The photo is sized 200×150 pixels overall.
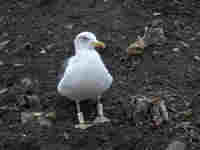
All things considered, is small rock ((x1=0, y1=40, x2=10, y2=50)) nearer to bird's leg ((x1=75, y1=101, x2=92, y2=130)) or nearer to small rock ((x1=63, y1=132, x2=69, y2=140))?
bird's leg ((x1=75, y1=101, x2=92, y2=130))

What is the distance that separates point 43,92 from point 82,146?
1565 millimetres

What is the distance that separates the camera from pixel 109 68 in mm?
6340

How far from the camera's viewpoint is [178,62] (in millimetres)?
6250

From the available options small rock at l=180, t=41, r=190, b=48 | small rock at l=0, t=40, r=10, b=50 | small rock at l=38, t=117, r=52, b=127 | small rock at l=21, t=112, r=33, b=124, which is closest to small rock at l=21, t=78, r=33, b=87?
small rock at l=21, t=112, r=33, b=124

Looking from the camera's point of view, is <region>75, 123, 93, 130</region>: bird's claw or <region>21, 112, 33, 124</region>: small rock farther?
<region>21, 112, 33, 124</region>: small rock

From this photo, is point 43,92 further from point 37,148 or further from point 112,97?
point 37,148

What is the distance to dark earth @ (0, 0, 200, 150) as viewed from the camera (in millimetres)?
4637

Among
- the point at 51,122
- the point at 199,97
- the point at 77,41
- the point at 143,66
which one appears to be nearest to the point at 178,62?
the point at 143,66

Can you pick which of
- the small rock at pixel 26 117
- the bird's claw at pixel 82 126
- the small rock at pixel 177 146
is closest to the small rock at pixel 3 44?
the small rock at pixel 26 117

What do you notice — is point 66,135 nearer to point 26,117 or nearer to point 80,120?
point 80,120

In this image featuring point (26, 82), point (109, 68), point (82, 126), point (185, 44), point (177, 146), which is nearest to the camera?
point (177, 146)

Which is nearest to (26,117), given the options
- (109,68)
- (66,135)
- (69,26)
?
(66,135)

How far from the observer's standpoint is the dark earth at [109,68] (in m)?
4.64

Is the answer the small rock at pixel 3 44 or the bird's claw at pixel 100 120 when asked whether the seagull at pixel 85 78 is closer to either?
the bird's claw at pixel 100 120
